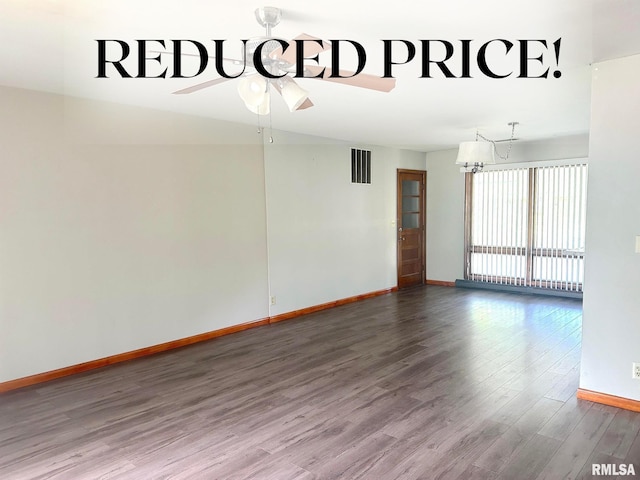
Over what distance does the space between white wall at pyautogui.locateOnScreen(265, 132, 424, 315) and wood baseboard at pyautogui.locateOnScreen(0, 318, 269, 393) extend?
73 centimetres

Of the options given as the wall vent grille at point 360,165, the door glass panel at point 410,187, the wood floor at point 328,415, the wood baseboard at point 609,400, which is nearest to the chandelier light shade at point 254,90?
the wood floor at point 328,415

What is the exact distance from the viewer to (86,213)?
3.82m

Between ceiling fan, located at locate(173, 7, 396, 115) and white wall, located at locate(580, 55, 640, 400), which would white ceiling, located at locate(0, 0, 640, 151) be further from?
white wall, located at locate(580, 55, 640, 400)

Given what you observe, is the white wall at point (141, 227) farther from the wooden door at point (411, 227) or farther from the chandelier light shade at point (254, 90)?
the chandelier light shade at point (254, 90)

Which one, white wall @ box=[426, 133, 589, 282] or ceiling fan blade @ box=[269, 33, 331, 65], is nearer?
ceiling fan blade @ box=[269, 33, 331, 65]

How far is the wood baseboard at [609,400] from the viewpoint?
293 centimetres

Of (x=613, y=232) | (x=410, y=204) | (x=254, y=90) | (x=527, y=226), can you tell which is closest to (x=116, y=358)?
(x=254, y=90)

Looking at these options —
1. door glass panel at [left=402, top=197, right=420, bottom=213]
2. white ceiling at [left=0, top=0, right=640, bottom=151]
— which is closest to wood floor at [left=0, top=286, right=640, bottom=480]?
white ceiling at [left=0, top=0, right=640, bottom=151]

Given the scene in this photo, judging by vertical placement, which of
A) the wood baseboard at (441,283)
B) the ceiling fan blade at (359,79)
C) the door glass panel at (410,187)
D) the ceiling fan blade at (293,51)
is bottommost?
the wood baseboard at (441,283)

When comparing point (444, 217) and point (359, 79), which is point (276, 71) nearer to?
point (359, 79)

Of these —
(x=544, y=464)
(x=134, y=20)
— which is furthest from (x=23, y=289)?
(x=544, y=464)

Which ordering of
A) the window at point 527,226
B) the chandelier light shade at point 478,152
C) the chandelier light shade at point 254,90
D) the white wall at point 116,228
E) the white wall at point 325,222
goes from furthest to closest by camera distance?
the window at point 527,226 < the white wall at point 325,222 < the chandelier light shade at point 478,152 < the white wall at point 116,228 < the chandelier light shade at point 254,90

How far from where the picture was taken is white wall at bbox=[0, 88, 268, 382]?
3484 millimetres

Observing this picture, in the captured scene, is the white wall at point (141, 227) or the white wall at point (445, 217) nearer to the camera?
the white wall at point (141, 227)
